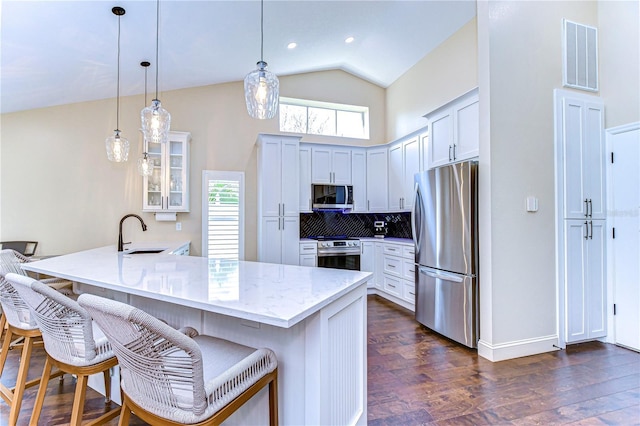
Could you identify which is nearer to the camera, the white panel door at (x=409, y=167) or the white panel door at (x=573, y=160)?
the white panel door at (x=573, y=160)

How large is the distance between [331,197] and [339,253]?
3.01 ft

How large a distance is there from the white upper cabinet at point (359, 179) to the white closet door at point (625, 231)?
304 cm

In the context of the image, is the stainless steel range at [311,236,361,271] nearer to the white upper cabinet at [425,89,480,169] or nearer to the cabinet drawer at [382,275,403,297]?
the cabinet drawer at [382,275,403,297]

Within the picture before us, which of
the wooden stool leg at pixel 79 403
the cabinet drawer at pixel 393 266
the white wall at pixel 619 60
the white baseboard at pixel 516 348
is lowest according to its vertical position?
the white baseboard at pixel 516 348

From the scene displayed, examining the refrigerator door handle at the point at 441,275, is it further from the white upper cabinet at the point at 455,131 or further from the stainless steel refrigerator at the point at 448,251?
the white upper cabinet at the point at 455,131

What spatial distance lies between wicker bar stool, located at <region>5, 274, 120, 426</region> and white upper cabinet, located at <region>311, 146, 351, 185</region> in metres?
3.79

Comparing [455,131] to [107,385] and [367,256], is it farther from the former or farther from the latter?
[107,385]

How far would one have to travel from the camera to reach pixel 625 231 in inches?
114

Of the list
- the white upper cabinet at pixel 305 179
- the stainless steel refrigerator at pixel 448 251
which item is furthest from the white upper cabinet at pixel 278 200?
the stainless steel refrigerator at pixel 448 251

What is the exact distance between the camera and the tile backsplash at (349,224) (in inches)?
206

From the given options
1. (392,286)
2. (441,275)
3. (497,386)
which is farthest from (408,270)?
(497,386)

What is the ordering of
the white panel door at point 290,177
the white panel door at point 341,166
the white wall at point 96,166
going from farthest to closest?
the white panel door at point 341,166, the white panel door at point 290,177, the white wall at point 96,166

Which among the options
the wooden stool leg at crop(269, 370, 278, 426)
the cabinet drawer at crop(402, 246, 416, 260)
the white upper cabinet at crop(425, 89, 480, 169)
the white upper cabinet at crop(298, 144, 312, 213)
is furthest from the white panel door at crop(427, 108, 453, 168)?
the wooden stool leg at crop(269, 370, 278, 426)

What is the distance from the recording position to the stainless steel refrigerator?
2.75 m
